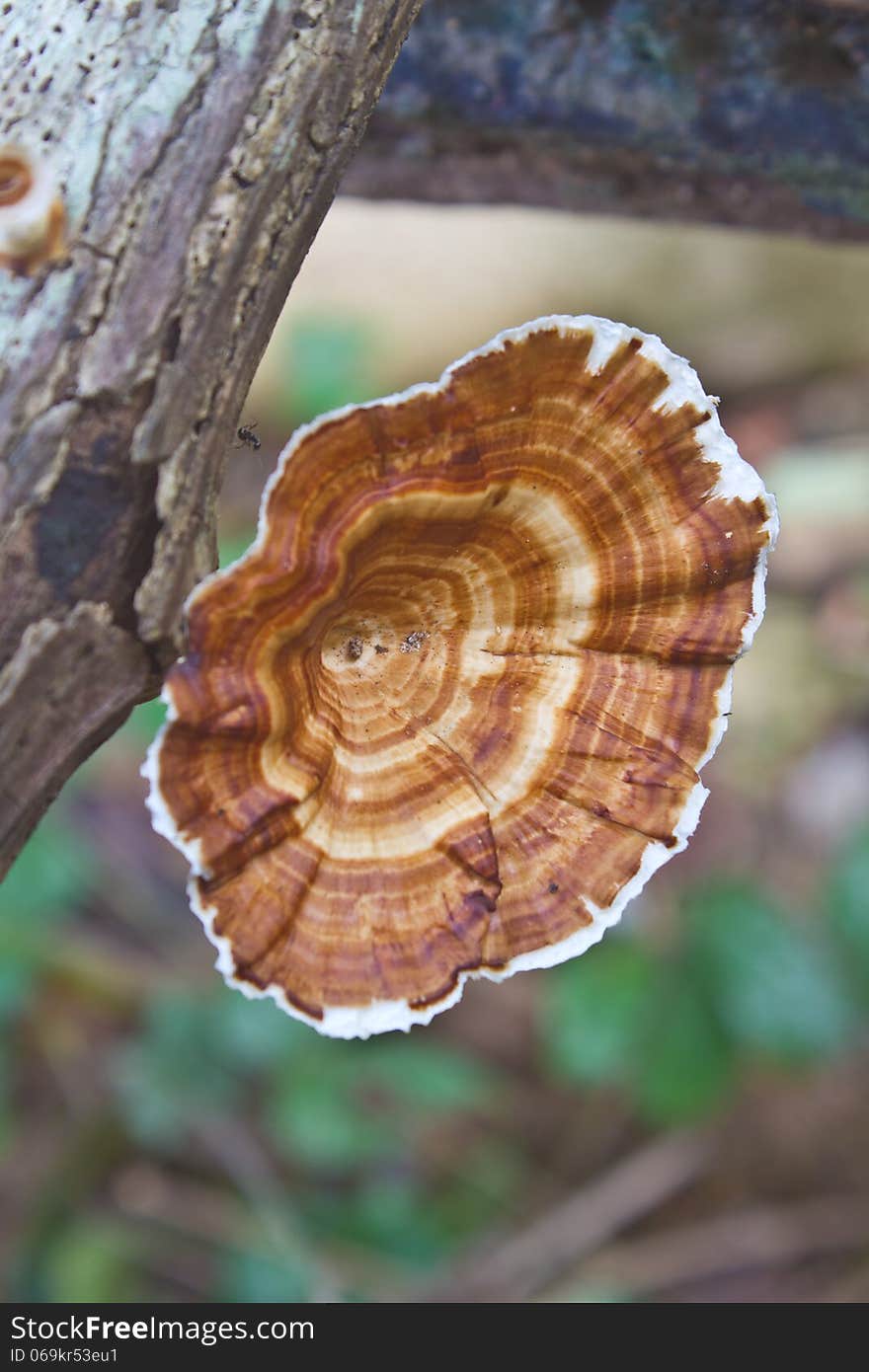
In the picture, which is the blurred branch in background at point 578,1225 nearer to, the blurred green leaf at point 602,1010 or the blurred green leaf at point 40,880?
the blurred green leaf at point 602,1010

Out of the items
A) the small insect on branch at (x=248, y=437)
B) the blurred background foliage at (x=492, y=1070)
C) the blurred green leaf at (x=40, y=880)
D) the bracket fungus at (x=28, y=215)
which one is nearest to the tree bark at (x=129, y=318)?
the bracket fungus at (x=28, y=215)

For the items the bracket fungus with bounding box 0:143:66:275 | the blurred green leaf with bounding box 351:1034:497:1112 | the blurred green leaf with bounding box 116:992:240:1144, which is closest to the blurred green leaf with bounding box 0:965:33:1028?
the blurred green leaf with bounding box 116:992:240:1144

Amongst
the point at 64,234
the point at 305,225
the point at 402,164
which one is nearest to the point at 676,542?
the point at 305,225

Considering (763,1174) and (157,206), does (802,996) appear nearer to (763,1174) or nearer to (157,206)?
(763,1174)

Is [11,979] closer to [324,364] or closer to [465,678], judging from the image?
[324,364]

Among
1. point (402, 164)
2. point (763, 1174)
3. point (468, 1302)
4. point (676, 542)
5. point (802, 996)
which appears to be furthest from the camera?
point (763, 1174)

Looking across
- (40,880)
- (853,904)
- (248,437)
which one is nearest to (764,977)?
(853,904)

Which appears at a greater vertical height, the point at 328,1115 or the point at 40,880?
the point at 40,880
